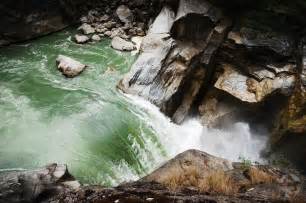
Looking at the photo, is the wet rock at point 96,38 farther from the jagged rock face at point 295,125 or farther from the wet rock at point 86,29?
the jagged rock face at point 295,125

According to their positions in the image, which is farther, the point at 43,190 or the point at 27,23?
the point at 27,23

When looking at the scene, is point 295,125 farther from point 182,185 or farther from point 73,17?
point 73,17

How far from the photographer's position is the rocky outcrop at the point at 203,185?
5.73 meters

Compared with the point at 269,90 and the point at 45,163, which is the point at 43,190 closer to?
the point at 45,163

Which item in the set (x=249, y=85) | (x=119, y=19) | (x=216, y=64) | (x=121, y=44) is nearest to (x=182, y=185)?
(x=249, y=85)

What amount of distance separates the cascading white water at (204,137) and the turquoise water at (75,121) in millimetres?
295

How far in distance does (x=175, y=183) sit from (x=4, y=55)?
24.4 feet

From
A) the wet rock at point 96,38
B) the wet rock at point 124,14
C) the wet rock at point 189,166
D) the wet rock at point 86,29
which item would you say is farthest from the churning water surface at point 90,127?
the wet rock at point 124,14

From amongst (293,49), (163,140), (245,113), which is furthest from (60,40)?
(293,49)

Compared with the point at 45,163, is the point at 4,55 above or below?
above

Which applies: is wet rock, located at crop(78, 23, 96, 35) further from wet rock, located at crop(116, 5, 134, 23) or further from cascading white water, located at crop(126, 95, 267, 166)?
cascading white water, located at crop(126, 95, 267, 166)

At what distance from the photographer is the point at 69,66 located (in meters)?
10.4

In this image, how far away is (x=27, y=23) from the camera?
12.3 m

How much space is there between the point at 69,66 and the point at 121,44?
2.22m
